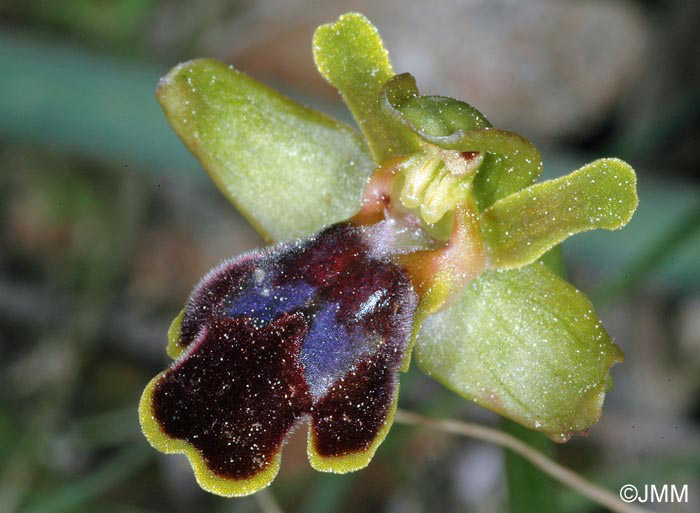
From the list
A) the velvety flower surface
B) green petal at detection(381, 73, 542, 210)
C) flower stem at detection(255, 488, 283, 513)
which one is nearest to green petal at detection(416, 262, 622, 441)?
the velvety flower surface

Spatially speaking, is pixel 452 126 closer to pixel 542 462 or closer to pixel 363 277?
pixel 363 277

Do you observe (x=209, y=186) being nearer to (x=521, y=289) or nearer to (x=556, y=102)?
(x=556, y=102)

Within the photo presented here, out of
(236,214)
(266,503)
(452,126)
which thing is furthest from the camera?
(236,214)

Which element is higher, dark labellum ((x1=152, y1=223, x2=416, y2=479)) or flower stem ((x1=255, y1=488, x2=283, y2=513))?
dark labellum ((x1=152, y1=223, x2=416, y2=479))

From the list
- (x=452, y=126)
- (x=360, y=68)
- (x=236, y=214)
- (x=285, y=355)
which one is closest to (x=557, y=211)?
(x=452, y=126)

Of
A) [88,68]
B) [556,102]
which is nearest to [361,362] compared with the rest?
[88,68]

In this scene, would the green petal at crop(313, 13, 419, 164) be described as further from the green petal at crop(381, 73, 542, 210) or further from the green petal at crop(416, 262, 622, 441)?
the green petal at crop(416, 262, 622, 441)

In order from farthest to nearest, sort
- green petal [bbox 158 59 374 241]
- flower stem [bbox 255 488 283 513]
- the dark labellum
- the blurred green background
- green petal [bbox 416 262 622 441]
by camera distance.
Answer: the blurred green background → flower stem [bbox 255 488 283 513] → green petal [bbox 158 59 374 241] → green petal [bbox 416 262 622 441] → the dark labellum
